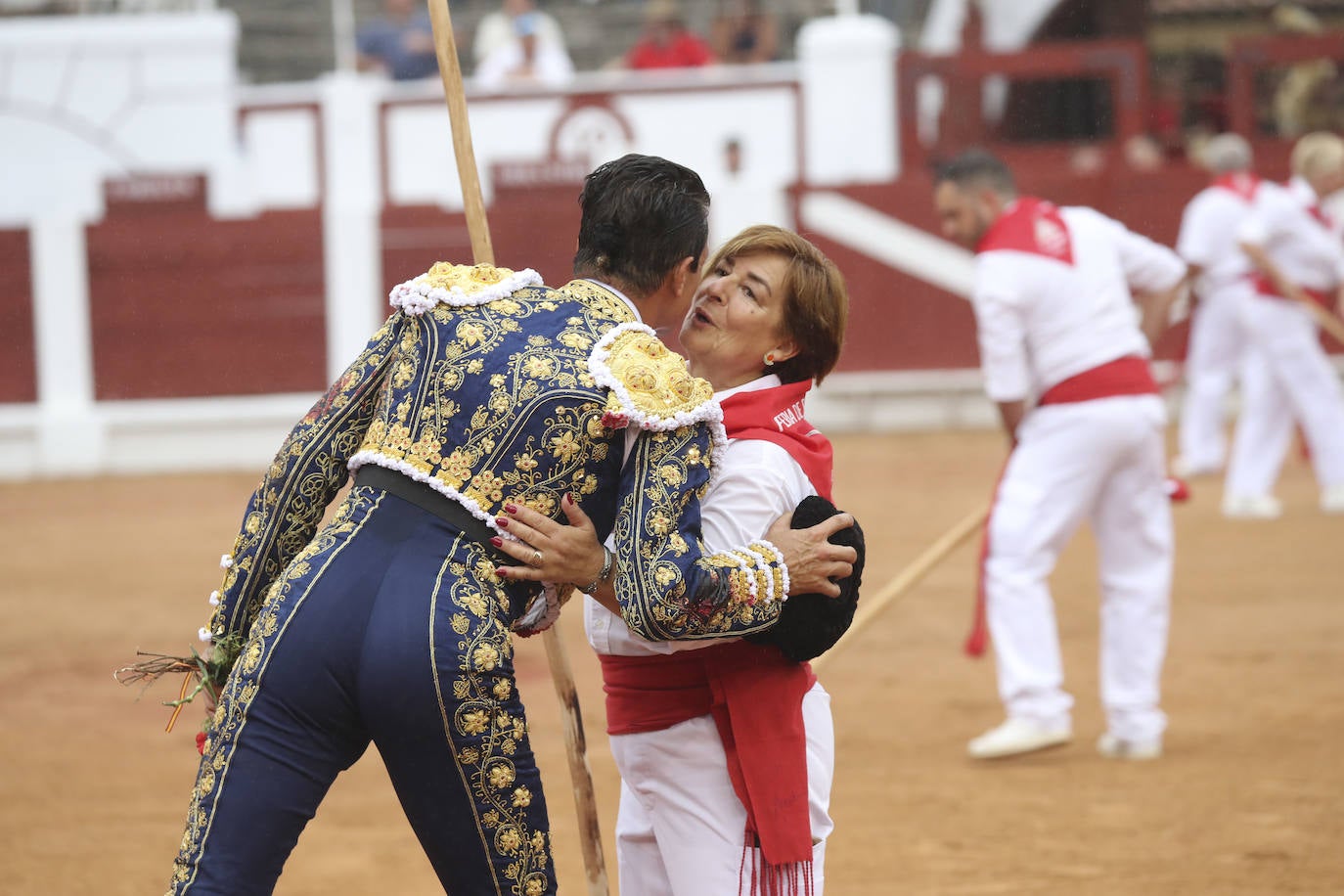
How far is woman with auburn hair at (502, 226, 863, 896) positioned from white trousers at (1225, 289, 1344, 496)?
723cm

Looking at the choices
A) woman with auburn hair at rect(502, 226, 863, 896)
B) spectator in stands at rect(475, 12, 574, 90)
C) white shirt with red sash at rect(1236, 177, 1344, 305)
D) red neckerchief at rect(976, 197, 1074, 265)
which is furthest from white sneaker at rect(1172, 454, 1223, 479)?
woman with auburn hair at rect(502, 226, 863, 896)

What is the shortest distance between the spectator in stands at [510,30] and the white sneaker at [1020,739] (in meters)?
11.5

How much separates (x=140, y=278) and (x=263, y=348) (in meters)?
1.06

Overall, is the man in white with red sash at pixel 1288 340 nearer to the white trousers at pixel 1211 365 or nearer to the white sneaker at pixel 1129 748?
the white trousers at pixel 1211 365

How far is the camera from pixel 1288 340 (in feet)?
30.5

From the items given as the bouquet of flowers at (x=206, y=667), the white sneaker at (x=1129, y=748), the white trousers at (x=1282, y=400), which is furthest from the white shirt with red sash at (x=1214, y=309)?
the bouquet of flowers at (x=206, y=667)

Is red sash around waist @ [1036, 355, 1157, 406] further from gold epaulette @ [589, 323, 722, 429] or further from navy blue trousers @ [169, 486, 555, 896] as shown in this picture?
navy blue trousers @ [169, 486, 555, 896]

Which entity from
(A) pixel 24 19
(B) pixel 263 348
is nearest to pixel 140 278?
(B) pixel 263 348

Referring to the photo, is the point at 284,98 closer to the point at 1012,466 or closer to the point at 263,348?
the point at 263,348

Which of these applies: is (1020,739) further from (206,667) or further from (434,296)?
(434,296)

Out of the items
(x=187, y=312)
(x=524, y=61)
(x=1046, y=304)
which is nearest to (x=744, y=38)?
(x=524, y=61)

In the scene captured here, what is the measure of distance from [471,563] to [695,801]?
0.53 meters

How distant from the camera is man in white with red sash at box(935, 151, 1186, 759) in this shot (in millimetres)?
4902

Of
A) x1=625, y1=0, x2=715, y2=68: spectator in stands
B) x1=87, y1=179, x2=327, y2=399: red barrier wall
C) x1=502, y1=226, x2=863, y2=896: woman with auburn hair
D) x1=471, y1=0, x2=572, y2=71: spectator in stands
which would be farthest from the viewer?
x1=471, y1=0, x2=572, y2=71: spectator in stands
